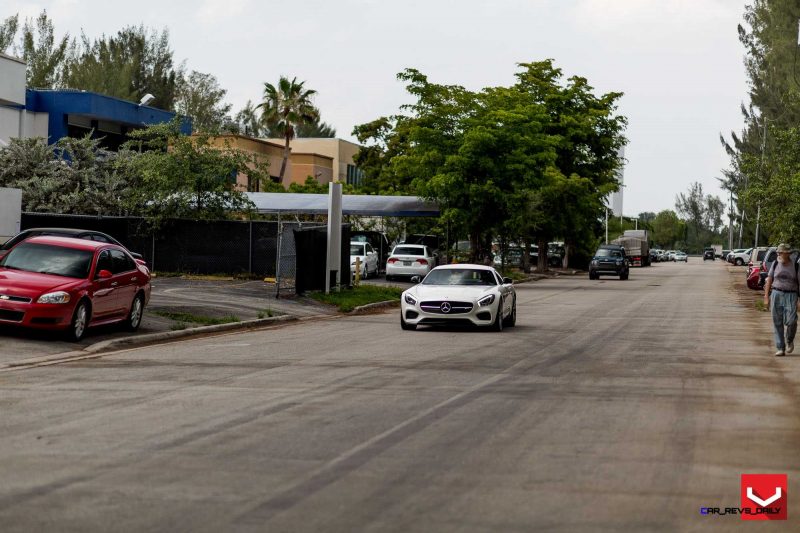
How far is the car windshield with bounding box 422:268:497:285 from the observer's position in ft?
77.0

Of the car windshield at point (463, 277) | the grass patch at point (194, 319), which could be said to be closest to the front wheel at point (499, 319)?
the car windshield at point (463, 277)

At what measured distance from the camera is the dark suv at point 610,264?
60.2 m

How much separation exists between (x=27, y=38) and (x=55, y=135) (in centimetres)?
3570

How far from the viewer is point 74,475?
792 cm

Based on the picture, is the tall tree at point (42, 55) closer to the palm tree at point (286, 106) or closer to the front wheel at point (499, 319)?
the palm tree at point (286, 106)

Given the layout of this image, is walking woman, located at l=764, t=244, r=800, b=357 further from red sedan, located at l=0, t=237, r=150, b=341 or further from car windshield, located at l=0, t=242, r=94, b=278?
car windshield, located at l=0, t=242, r=94, b=278

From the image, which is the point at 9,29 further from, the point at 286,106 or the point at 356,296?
the point at 356,296

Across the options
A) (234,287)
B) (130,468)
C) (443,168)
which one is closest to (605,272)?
(443,168)

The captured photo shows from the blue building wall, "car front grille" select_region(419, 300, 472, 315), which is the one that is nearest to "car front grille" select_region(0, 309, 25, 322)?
"car front grille" select_region(419, 300, 472, 315)

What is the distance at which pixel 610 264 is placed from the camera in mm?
60312

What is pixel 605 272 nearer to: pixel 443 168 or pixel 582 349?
pixel 443 168

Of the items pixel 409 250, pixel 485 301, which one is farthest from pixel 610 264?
pixel 485 301

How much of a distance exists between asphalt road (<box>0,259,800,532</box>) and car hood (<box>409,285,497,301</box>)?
360cm
